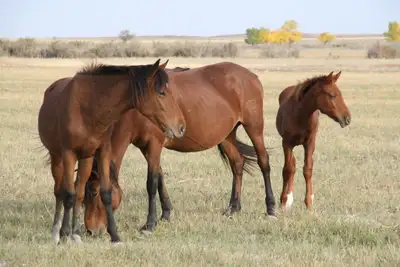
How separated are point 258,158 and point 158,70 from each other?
315 centimetres

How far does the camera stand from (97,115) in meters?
7.55

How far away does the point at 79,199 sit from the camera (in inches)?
324

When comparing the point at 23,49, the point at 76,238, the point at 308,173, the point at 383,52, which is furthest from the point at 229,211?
the point at 383,52

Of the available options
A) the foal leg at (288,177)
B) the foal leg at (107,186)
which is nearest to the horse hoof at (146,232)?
the foal leg at (107,186)

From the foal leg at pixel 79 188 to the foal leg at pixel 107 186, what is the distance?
20cm

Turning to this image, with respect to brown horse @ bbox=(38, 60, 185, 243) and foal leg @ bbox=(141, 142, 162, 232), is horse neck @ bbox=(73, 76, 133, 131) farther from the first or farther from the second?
foal leg @ bbox=(141, 142, 162, 232)

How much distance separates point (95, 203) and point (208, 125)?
1973mm

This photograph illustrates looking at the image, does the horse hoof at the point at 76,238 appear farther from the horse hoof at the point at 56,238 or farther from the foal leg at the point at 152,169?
the foal leg at the point at 152,169

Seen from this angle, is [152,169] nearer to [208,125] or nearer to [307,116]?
[208,125]

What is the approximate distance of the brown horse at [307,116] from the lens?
10.0 m

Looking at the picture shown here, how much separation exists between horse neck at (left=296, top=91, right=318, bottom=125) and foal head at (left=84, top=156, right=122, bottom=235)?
9.86ft

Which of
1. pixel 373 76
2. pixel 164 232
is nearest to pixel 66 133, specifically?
pixel 164 232

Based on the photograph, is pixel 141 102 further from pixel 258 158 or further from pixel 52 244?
pixel 258 158

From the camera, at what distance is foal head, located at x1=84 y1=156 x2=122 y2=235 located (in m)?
8.21
